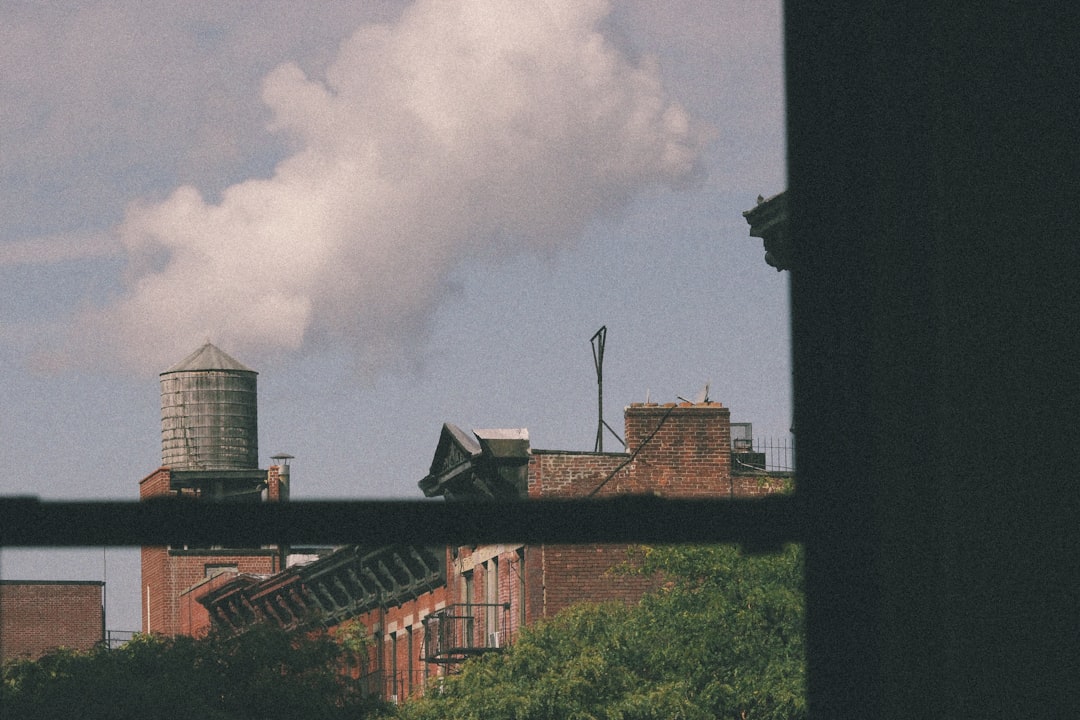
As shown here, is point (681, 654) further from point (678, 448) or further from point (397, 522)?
point (397, 522)

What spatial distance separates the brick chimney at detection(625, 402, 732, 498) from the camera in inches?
1335

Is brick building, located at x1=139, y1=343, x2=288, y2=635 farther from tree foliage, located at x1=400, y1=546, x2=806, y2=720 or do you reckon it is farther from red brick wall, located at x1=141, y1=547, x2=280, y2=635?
tree foliage, located at x1=400, y1=546, x2=806, y2=720

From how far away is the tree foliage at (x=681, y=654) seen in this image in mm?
23453

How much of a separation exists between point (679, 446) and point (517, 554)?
13.2 ft

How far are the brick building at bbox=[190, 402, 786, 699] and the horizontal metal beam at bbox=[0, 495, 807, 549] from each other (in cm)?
2629

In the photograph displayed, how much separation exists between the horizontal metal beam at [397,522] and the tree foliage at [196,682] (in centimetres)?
2668

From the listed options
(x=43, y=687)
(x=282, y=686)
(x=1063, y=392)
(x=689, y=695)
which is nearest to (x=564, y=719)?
(x=689, y=695)

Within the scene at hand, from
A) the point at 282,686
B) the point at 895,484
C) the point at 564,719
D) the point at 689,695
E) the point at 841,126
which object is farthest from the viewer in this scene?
A: the point at 282,686

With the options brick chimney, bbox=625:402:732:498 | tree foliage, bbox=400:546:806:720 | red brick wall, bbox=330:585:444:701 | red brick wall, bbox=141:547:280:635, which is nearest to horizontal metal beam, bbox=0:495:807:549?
tree foliage, bbox=400:546:806:720

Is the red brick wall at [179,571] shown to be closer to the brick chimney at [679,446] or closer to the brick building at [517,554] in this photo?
the brick building at [517,554]

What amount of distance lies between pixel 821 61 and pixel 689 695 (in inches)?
892

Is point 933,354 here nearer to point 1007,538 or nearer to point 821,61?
point 1007,538

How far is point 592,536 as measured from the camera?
1.86 m

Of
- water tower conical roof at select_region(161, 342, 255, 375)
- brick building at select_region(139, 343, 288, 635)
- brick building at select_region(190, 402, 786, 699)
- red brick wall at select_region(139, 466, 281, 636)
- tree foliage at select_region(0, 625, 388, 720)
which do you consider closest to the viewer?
tree foliage at select_region(0, 625, 388, 720)
